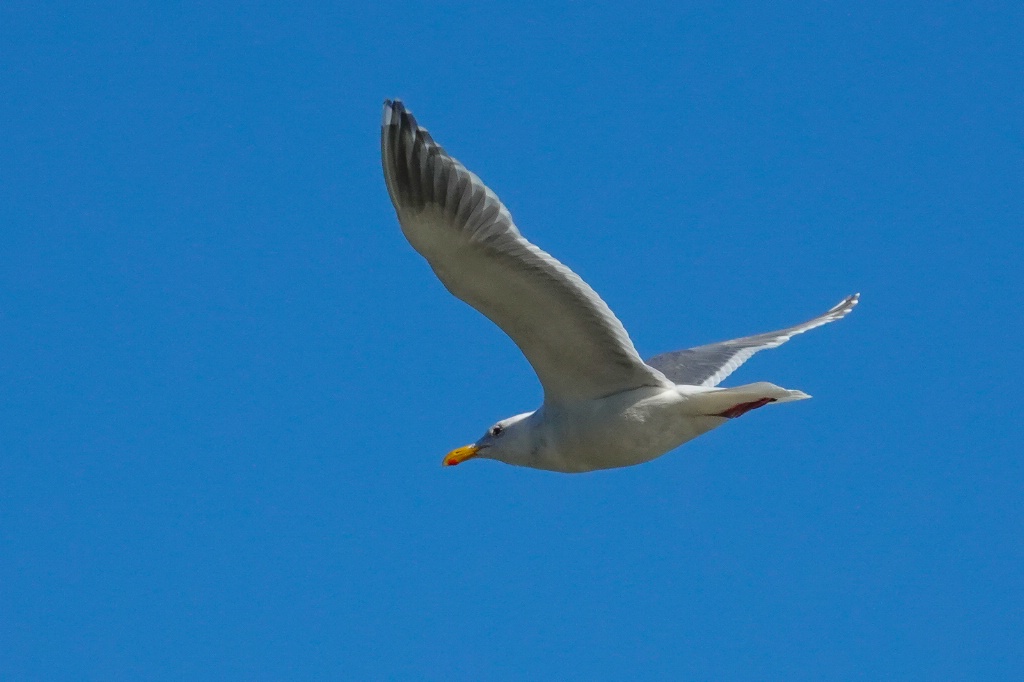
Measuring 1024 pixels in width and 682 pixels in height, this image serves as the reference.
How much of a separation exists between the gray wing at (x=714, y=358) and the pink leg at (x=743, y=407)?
1.48m

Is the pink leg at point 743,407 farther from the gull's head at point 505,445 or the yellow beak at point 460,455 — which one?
the yellow beak at point 460,455

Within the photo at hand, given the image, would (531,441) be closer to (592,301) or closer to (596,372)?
(596,372)

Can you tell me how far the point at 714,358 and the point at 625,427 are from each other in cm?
237

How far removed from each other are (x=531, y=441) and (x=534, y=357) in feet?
2.20

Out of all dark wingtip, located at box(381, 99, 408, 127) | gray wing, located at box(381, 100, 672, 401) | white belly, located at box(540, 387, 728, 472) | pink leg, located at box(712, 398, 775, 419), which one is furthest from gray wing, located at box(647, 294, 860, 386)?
dark wingtip, located at box(381, 99, 408, 127)

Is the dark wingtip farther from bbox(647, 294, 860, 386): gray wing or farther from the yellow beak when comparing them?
bbox(647, 294, 860, 386): gray wing

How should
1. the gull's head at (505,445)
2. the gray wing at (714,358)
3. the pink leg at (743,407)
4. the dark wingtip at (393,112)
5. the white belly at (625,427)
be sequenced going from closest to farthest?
the dark wingtip at (393,112), the pink leg at (743,407), the white belly at (625,427), the gull's head at (505,445), the gray wing at (714,358)

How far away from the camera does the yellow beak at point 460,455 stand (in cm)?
921

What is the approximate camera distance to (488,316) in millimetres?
7965

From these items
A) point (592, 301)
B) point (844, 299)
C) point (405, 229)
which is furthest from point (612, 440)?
point (844, 299)

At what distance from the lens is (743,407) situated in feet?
26.2

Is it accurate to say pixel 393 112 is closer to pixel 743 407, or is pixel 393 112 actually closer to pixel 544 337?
pixel 544 337

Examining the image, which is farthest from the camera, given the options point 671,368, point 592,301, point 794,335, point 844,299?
point 844,299

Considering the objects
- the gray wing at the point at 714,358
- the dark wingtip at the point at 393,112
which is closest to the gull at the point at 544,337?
the dark wingtip at the point at 393,112
